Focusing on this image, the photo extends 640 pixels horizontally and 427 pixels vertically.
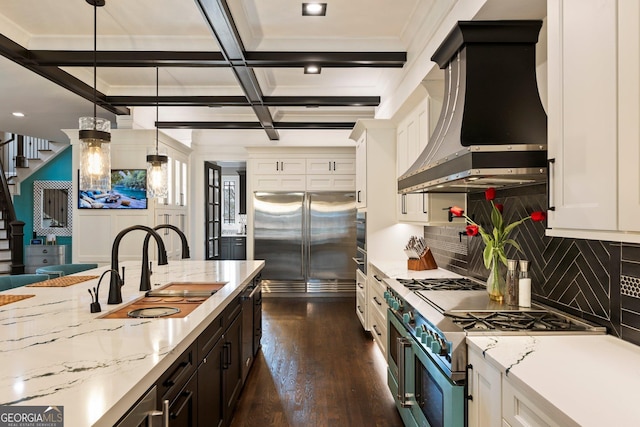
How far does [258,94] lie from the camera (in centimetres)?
444

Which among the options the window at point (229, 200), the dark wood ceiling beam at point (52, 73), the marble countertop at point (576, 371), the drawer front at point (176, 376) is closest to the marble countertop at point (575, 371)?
the marble countertop at point (576, 371)

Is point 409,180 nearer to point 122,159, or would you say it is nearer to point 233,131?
point 122,159

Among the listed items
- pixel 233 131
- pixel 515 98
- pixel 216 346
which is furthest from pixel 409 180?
pixel 233 131

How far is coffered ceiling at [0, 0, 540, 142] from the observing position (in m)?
3.07

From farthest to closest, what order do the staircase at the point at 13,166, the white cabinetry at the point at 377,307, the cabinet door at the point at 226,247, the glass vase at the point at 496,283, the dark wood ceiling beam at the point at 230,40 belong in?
the cabinet door at the point at 226,247 < the staircase at the point at 13,166 < the white cabinetry at the point at 377,307 < the dark wood ceiling beam at the point at 230,40 < the glass vase at the point at 496,283

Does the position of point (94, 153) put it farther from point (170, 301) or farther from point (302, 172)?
point (302, 172)

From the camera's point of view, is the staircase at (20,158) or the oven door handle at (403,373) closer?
the oven door handle at (403,373)

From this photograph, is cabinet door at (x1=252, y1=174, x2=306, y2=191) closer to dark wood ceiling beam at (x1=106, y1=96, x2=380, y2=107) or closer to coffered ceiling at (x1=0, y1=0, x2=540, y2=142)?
coffered ceiling at (x1=0, y1=0, x2=540, y2=142)

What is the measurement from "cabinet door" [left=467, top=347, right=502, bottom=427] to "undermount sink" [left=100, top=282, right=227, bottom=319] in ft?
4.51

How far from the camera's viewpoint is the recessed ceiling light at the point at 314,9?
9.91 feet

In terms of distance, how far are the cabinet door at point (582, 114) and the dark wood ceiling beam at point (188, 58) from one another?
2.29m

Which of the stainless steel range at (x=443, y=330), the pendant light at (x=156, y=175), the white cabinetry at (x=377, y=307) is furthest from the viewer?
the pendant light at (x=156, y=175)

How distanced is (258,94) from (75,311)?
311cm

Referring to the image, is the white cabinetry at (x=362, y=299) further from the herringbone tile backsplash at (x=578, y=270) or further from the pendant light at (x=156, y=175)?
the pendant light at (x=156, y=175)
